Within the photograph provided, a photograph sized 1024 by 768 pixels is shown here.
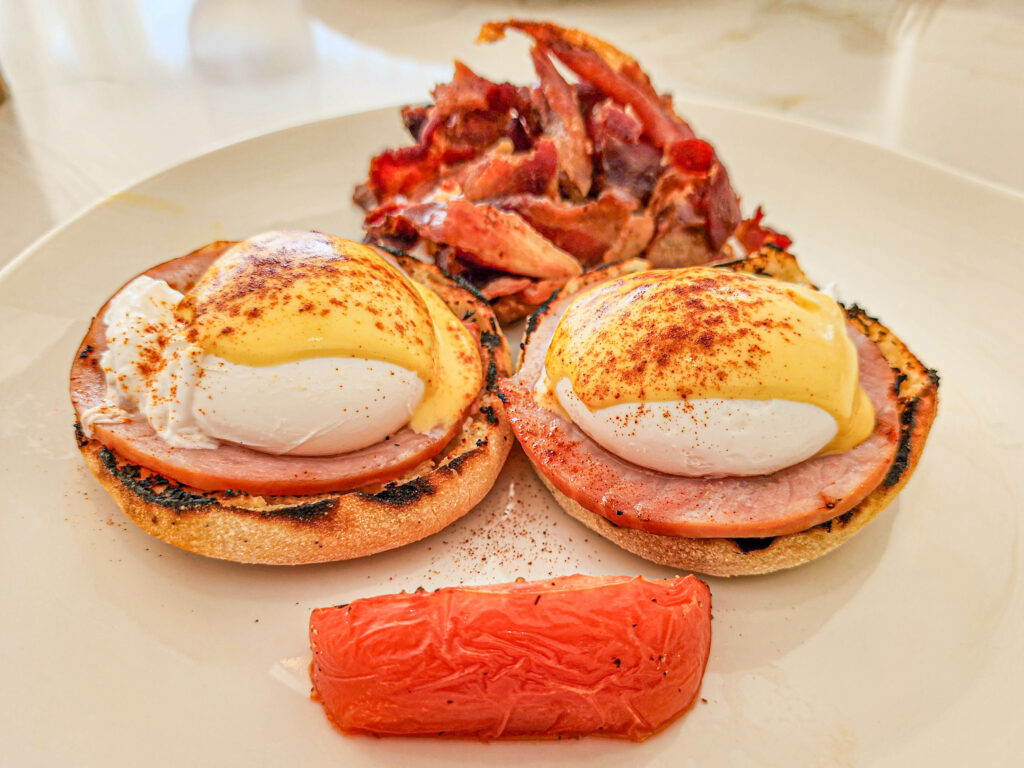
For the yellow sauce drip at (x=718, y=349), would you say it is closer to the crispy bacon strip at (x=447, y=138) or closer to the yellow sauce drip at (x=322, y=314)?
the yellow sauce drip at (x=322, y=314)

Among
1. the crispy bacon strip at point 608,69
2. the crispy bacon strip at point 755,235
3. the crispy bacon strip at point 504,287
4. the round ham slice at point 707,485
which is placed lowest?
the round ham slice at point 707,485

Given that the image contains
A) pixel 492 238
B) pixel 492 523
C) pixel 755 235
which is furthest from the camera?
pixel 755 235

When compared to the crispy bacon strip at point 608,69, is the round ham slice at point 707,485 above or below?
below

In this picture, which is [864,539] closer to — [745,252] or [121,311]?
[745,252]

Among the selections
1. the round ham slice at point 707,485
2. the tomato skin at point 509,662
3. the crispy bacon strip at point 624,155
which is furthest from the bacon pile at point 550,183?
the tomato skin at point 509,662

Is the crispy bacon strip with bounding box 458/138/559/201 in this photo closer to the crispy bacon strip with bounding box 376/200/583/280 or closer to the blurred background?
the crispy bacon strip with bounding box 376/200/583/280

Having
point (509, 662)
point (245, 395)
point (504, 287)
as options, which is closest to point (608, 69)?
point (504, 287)

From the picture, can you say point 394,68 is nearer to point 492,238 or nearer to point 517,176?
point 517,176
